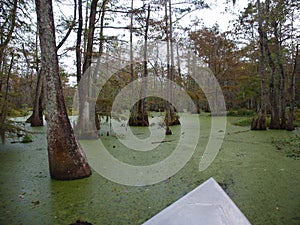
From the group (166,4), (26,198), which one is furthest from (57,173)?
(166,4)

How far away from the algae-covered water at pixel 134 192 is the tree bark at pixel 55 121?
0.51 ft

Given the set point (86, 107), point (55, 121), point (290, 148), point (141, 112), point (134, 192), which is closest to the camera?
point (134, 192)

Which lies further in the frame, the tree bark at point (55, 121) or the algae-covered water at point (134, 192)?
the tree bark at point (55, 121)

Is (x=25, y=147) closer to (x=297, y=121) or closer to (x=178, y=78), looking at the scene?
(x=178, y=78)

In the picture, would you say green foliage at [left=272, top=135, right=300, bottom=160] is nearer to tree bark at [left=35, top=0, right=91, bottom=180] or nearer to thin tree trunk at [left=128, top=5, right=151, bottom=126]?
tree bark at [left=35, top=0, right=91, bottom=180]

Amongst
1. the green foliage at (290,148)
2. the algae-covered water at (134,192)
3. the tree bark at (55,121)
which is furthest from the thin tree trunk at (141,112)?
the tree bark at (55,121)

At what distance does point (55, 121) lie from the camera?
273 cm

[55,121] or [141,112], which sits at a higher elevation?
[141,112]

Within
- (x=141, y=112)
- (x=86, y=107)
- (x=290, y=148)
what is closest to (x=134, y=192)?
(x=290, y=148)

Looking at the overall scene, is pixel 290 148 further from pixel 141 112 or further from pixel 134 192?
pixel 141 112

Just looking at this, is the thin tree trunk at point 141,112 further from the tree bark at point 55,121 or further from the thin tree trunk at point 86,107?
the tree bark at point 55,121

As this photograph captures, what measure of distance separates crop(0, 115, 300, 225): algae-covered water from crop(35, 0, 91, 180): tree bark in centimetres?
16

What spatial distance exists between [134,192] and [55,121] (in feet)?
4.04

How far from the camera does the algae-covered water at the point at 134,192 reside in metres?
1.83
